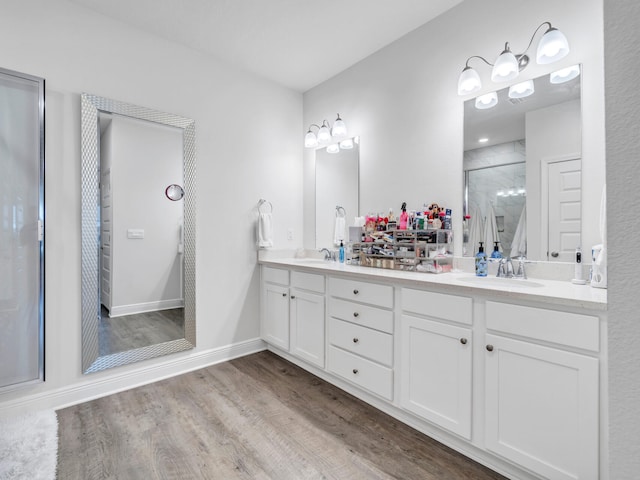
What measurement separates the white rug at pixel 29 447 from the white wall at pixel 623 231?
2099 millimetres

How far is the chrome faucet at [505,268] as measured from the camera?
6.43 ft

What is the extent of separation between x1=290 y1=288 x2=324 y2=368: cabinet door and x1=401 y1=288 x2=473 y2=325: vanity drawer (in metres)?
0.77

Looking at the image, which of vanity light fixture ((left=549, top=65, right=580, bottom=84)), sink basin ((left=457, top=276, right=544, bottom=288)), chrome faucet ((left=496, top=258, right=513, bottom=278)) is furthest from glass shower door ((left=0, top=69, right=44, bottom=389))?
vanity light fixture ((left=549, top=65, right=580, bottom=84))

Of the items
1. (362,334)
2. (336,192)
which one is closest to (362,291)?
(362,334)

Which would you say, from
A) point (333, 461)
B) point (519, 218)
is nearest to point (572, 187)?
point (519, 218)

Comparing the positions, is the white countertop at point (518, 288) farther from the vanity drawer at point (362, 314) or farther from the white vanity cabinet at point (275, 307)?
the white vanity cabinet at point (275, 307)

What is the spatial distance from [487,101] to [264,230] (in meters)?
2.04

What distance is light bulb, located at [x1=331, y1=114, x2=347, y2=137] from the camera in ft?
9.77

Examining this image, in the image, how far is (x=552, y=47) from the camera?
1717mm

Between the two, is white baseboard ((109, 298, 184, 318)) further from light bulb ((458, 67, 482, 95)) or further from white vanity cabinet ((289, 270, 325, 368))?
light bulb ((458, 67, 482, 95))

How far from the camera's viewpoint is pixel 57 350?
2.14 m

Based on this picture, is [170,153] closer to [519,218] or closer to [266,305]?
[266,305]

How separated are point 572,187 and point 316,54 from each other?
2.18 meters

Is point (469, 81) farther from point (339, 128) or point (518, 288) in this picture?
point (518, 288)
